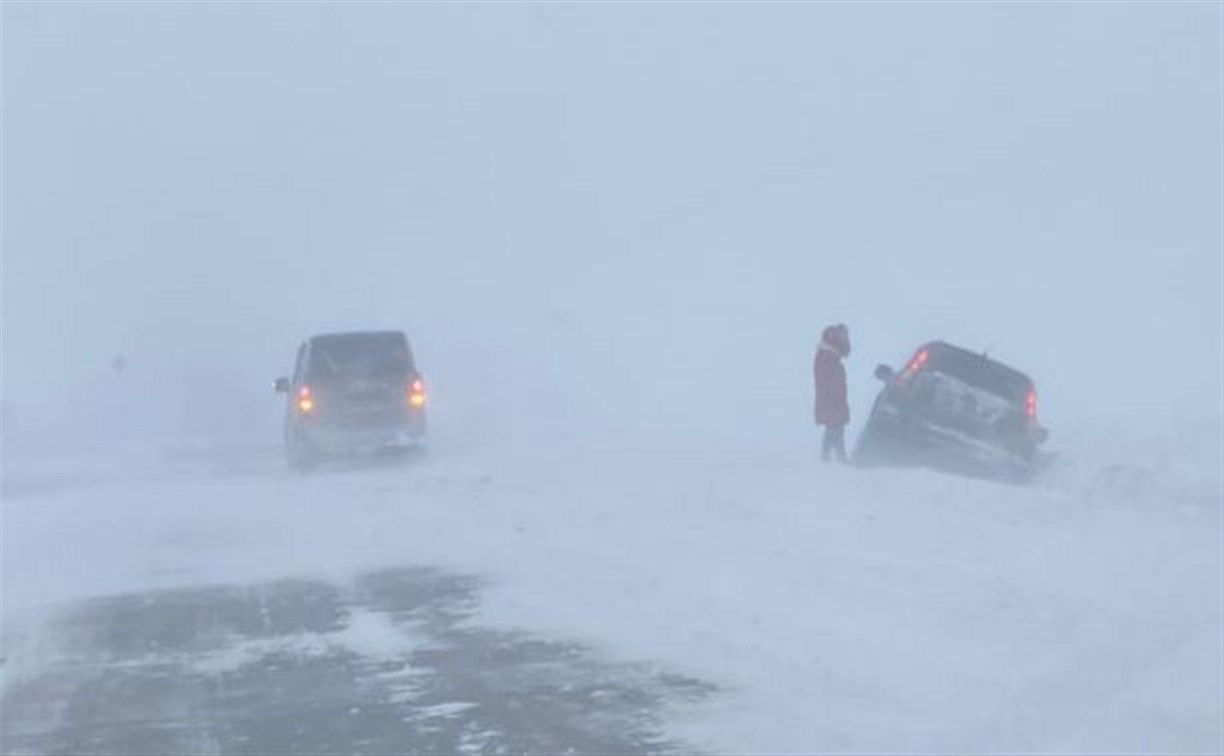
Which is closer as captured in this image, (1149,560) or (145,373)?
(1149,560)

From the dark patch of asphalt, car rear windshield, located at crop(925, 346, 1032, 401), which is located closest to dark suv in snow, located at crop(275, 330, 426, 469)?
car rear windshield, located at crop(925, 346, 1032, 401)

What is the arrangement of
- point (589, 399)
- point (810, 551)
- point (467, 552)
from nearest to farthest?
point (810, 551)
point (467, 552)
point (589, 399)

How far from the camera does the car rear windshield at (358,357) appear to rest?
34.0 m

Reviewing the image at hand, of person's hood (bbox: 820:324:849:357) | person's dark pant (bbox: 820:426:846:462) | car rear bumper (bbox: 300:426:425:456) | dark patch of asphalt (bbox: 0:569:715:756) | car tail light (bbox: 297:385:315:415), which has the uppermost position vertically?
person's hood (bbox: 820:324:849:357)

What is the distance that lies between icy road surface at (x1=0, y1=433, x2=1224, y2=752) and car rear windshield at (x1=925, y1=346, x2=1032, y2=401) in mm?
2104

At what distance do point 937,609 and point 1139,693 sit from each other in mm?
3293

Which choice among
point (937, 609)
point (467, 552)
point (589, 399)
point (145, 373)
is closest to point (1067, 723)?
point (937, 609)

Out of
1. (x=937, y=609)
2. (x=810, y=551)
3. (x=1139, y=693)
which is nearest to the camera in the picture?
(x=1139, y=693)

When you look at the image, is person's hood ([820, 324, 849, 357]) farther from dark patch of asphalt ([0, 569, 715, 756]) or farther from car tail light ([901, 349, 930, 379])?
dark patch of asphalt ([0, 569, 715, 756])

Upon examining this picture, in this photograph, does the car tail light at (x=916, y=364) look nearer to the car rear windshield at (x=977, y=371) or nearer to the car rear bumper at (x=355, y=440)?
the car rear windshield at (x=977, y=371)

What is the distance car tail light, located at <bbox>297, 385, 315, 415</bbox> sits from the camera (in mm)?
33500

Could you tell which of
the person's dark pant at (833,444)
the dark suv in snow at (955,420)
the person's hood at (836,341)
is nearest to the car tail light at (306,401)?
the person's hood at (836,341)

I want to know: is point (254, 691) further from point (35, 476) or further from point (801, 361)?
point (801, 361)

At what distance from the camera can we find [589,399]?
2477 inches
